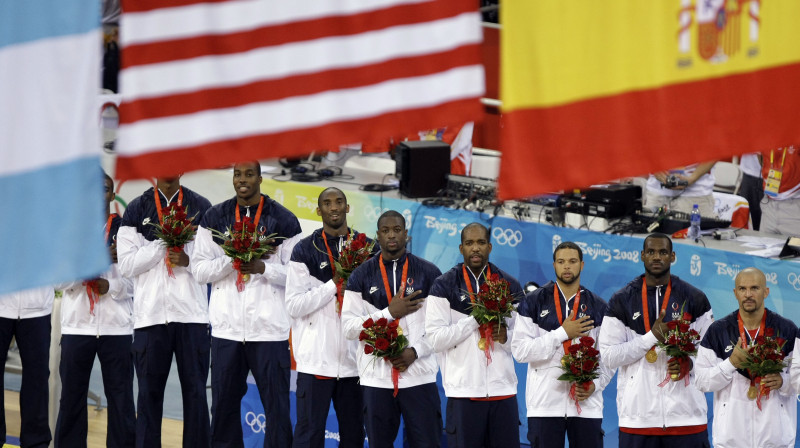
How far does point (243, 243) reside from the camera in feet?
27.4

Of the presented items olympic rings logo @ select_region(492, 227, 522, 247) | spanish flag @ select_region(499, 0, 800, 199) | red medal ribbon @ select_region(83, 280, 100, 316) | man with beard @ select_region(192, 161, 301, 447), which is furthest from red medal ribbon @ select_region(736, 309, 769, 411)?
red medal ribbon @ select_region(83, 280, 100, 316)

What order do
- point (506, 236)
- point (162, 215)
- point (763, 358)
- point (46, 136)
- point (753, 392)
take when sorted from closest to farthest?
point (46, 136), point (763, 358), point (753, 392), point (162, 215), point (506, 236)

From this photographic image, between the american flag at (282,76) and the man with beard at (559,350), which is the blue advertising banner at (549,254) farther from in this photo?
the american flag at (282,76)

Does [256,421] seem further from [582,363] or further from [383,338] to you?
[582,363]

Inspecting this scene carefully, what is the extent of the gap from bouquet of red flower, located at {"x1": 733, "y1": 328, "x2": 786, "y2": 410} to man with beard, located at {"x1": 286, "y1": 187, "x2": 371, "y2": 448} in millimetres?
2761

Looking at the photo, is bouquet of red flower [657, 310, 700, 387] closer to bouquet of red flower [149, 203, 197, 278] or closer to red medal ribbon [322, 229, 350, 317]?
red medal ribbon [322, 229, 350, 317]

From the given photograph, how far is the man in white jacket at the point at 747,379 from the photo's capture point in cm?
732

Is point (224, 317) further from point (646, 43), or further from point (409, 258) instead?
point (646, 43)

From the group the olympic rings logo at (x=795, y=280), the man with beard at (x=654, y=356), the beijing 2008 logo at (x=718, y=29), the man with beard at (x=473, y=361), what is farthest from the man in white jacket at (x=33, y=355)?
the beijing 2008 logo at (x=718, y=29)

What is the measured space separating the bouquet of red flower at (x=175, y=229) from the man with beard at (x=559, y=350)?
8.53 feet

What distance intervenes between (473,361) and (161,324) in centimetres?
249

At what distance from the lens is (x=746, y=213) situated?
10523mm

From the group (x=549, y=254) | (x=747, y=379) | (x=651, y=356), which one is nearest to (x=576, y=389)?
(x=651, y=356)

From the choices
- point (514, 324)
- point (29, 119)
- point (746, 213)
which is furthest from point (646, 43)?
point (746, 213)
